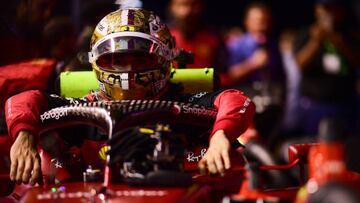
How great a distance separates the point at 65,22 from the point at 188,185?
15.2 feet

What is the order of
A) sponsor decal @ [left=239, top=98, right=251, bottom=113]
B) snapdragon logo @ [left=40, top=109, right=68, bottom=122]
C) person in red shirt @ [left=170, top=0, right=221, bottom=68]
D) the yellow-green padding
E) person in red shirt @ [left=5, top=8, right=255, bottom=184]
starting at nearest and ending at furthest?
1. snapdragon logo @ [left=40, top=109, right=68, bottom=122]
2. person in red shirt @ [left=5, top=8, right=255, bottom=184]
3. sponsor decal @ [left=239, top=98, right=251, bottom=113]
4. the yellow-green padding
5. person in red shirt @ [left=170, top=0, right=221, bottom=68]

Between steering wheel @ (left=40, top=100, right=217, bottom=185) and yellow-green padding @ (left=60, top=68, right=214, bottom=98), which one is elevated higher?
steering wheel @ (left=40, top=100, right=217, bottom=185)

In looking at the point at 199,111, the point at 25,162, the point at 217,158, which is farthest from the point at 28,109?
the point at 217,158

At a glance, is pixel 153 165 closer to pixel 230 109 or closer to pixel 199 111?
pixel 199 111

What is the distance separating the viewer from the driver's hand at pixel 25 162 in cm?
585

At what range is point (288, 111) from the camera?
13.5 m

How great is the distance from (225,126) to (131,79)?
2.67 ft

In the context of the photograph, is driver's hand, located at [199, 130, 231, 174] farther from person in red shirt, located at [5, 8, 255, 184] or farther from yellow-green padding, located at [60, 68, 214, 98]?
yellow-green padding, located at [60, 68, 214, 98]

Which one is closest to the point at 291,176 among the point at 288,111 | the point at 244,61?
the point at 244,61

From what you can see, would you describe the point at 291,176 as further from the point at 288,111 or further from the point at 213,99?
the point at 288,111

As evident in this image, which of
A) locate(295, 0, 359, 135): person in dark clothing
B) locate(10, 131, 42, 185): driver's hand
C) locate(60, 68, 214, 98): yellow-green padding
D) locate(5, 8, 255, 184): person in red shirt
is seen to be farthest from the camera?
locate(295, 0, 359, 135): person in dark clothing

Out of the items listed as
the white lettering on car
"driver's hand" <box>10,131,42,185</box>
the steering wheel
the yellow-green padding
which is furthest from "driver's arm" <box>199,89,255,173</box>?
"driver's hand" <box>10,131,42,185</box>

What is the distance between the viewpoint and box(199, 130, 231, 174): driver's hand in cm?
561

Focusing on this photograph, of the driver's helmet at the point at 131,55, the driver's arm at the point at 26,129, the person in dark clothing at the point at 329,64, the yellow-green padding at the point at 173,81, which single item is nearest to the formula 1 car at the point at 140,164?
the driver's arm at the point at 26,129
